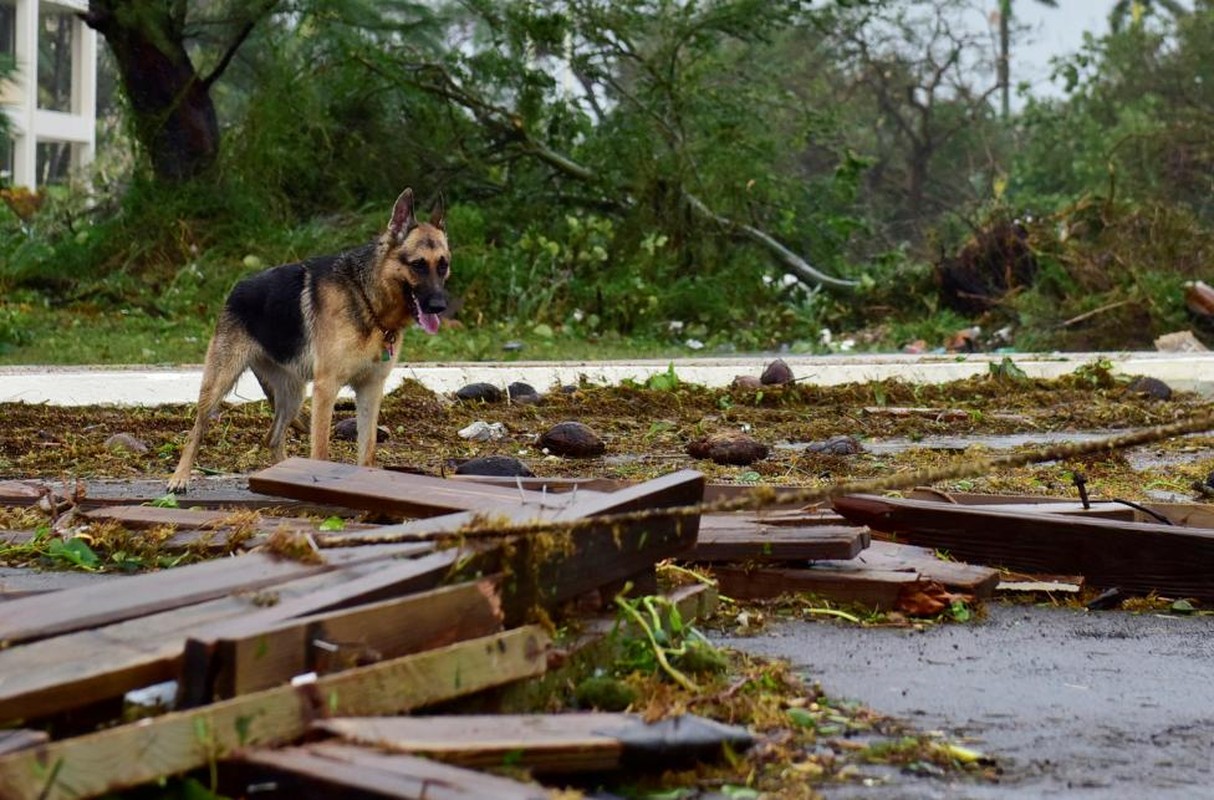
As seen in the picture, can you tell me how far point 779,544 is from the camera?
16.5ft

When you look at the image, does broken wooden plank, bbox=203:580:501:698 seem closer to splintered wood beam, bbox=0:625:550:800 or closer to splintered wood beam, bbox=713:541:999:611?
splintered wood beam, bbox=0:625:550:800

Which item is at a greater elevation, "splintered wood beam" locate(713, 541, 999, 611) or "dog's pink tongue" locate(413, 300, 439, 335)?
"dog's pink tongue" locate(413, 300, 439, 335)

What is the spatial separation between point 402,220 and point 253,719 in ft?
18.6

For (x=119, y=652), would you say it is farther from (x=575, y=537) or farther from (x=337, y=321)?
(x=337, y=321)

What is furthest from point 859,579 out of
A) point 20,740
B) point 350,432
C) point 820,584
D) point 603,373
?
point 603,373

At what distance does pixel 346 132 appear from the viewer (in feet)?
63.4

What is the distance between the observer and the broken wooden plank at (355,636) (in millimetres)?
2949

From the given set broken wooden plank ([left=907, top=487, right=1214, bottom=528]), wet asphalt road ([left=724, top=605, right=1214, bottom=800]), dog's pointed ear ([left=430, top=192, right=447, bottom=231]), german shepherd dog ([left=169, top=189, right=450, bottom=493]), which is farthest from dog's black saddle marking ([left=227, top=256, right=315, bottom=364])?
wet asphalt road ([left=724, top=605, right=1214, bottom=800])

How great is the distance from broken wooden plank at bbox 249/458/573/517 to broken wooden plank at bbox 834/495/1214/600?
1.42 m

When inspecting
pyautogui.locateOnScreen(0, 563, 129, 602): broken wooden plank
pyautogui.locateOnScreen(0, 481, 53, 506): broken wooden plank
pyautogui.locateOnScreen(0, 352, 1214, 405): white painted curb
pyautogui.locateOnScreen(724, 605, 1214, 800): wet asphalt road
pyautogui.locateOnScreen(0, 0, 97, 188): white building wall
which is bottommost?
pyautogui.locateOnScreen(724, 605, 1214, 800): wet asphalt road

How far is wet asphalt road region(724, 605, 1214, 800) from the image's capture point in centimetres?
338

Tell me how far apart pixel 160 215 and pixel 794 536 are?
1451 centimetres

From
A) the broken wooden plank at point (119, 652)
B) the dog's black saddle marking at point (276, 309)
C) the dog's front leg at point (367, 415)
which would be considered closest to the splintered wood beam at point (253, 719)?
the broken wooden plank at point (119, 652)

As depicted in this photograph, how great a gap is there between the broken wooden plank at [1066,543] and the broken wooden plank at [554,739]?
Answer: 247cm
